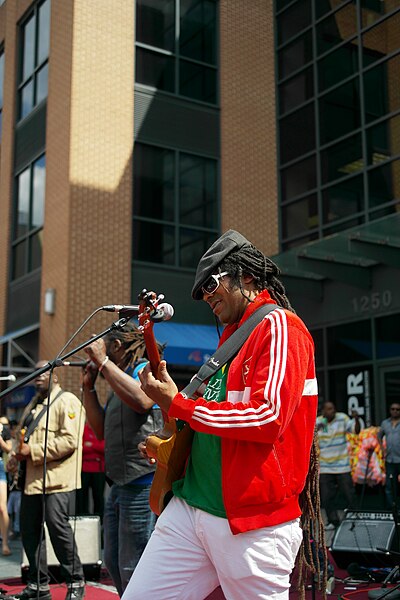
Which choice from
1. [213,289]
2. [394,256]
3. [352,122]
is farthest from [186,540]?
[352,122]

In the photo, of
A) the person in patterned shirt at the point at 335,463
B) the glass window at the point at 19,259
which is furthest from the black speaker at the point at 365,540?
the glass window at the point at 19,259

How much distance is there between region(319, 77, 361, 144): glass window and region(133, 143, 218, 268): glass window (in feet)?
8.32

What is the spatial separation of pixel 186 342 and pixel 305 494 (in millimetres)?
10867

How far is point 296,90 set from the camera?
16.8m

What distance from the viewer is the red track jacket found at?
8.48 feet

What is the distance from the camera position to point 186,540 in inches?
109

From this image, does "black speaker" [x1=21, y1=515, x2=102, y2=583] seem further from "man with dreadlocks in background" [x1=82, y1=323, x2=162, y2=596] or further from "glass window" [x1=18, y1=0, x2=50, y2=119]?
"glass window" [x1=18, y1=0, x2=50, y2=119]

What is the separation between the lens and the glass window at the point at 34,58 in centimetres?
1598

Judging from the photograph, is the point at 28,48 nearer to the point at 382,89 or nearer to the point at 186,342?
the point at 382,89

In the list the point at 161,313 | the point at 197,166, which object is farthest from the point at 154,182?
the point at 161,313

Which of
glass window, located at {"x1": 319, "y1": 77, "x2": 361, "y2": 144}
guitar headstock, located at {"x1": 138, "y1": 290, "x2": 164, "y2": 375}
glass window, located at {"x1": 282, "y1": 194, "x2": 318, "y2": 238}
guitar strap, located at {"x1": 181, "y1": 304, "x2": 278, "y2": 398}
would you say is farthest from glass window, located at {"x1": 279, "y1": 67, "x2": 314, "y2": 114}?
guitar strap, located at {"x1": 181, "y1": 304, "x2": 278, "y2": 398}

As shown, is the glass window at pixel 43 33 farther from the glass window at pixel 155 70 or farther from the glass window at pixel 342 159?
the glass window at pixel 342 159

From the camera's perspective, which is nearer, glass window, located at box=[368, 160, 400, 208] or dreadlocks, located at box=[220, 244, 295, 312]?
dreadlocks, located at box=[220, 244, 295, 312]

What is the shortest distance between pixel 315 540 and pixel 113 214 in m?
11.8
